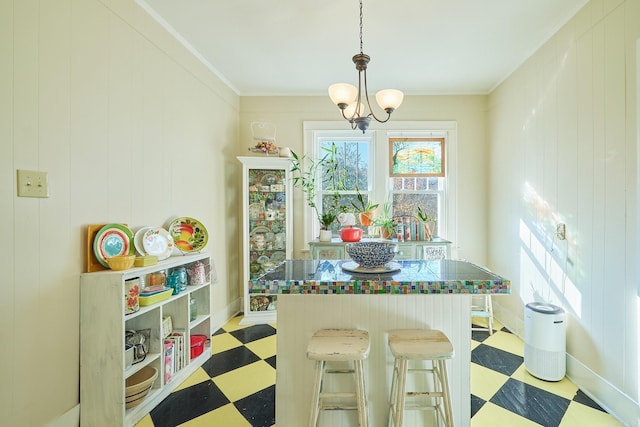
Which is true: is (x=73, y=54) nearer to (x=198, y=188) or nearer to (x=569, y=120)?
(x=198, y=188)

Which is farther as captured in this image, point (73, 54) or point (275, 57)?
point (275, 57)

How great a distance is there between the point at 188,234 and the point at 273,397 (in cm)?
144

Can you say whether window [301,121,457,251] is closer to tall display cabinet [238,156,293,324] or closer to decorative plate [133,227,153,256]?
tall display cabinet [238,156,293,324]

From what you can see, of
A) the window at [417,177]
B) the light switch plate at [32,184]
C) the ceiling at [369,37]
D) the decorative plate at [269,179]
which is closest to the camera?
the light switch plate at [32,184]

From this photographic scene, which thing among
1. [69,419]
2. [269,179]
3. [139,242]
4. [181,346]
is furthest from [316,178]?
[69,419]

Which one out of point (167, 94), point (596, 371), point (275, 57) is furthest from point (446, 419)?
point (275, 57)

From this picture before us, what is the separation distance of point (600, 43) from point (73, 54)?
3238mm

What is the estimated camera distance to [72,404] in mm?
1698

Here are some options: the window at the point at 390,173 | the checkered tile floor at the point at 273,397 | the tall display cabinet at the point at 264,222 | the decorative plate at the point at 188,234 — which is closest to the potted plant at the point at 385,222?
the window at the point at 390,173

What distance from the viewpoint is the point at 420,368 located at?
5.22 feet

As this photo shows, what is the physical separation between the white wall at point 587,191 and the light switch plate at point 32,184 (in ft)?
10.5

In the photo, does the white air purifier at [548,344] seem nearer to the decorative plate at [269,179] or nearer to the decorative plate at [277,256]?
the decorative plate at [277,256]

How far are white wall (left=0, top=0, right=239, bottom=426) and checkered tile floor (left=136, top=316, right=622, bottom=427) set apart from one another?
2.24 ft

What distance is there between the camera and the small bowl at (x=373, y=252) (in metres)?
1.59
